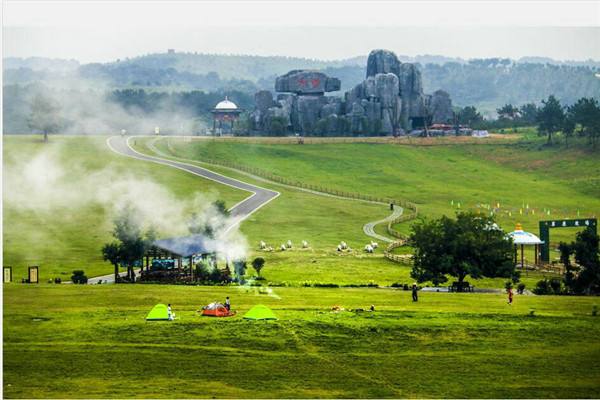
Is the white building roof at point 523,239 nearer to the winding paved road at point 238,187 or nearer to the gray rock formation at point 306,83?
the winding paved road at point 238,187

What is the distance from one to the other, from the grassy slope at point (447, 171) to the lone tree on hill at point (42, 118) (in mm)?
17283

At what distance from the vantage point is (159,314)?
59094 mm

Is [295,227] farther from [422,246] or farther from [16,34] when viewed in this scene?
[16,34]

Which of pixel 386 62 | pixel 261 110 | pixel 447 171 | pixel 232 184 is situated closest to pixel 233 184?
pixel 232 184

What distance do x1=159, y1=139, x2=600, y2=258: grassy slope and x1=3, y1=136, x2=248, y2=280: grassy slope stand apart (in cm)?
1810

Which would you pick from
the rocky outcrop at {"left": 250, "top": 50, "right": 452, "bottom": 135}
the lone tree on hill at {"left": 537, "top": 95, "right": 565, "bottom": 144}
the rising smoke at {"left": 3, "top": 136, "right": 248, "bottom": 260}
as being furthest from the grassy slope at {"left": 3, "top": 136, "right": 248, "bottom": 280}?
the lone tree on hill at {"left": 537, "top": 95, "right": 565, "bottom": 144}

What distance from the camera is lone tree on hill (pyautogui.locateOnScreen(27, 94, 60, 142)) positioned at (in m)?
148

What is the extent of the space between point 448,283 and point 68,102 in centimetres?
11727

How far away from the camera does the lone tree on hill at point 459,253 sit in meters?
72.8

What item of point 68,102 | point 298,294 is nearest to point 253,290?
point 298,294

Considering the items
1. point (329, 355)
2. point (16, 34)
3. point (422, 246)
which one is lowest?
point (329, 355)

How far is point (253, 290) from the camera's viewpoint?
68.9m

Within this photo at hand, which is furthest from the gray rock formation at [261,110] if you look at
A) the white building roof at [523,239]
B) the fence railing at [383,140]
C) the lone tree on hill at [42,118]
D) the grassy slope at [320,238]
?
the white building roof at [523,239]

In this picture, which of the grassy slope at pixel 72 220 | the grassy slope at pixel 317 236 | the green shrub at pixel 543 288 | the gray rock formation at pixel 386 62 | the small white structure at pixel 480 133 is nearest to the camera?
the green shrub at pixel 543 288
